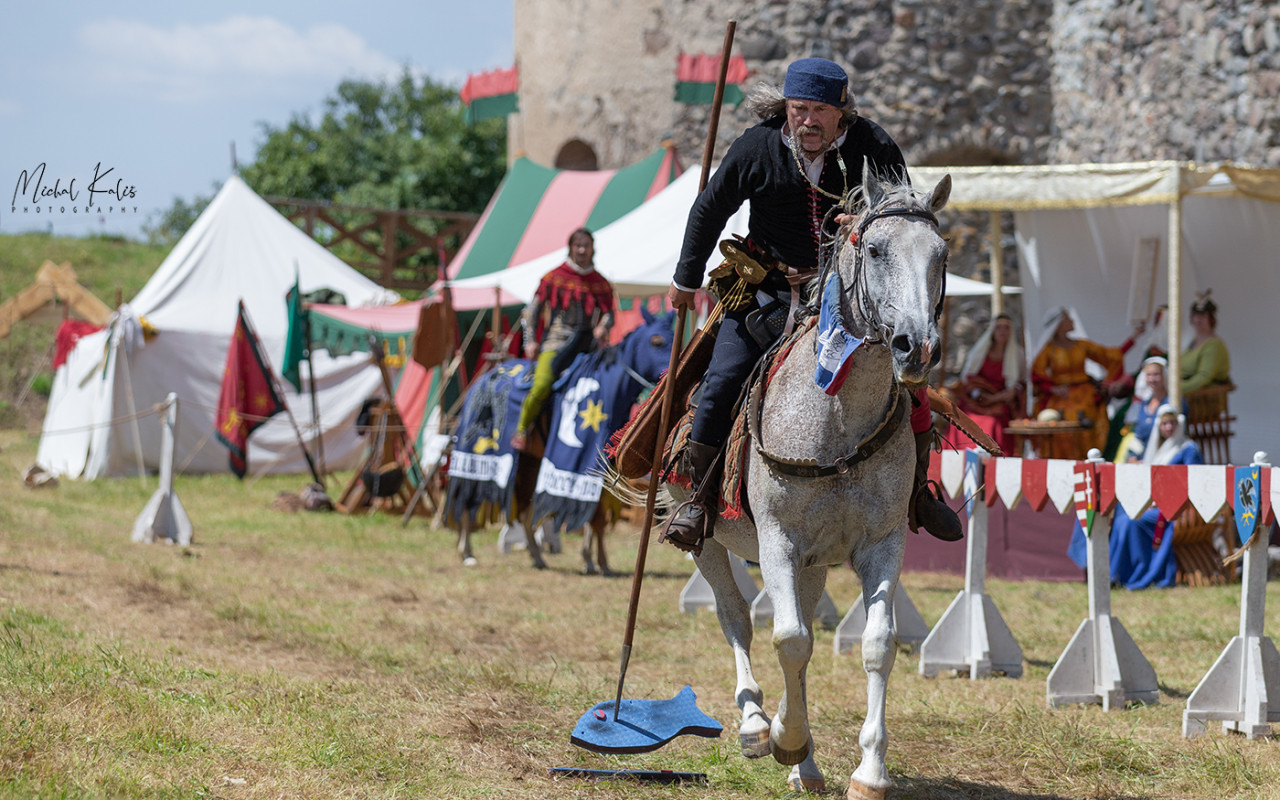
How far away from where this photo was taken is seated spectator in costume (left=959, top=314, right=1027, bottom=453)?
1005 centimetres

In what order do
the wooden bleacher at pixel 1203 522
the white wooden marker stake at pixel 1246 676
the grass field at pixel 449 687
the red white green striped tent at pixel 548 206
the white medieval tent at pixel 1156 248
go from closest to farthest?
the grass field at pixel 449 687, the white wooden marker stake at pixel 1246 676, the wooden bleacher at pixel 1203 522, the white medieval tent at pixel 1156 248, the red white green striped tent at pixel 548 206

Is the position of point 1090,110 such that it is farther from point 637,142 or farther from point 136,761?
point 136,761

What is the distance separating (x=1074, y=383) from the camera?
10.1 m

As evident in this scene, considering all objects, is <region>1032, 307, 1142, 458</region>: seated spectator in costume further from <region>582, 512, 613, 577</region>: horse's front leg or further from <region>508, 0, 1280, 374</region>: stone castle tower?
<region>582, 512, 613, 577</region>: horse's front leg

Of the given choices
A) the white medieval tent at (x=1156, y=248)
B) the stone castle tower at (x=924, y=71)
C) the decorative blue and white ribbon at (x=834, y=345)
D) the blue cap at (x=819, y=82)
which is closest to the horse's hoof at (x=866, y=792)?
the decorative blue and white ribbon at (x=834, y=345)

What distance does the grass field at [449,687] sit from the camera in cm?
405

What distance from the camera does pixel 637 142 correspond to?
16078 millimetres

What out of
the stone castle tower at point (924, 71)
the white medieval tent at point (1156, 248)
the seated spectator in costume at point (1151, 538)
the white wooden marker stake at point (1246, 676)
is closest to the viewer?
the white wooden marker stake at point (1246, 676)

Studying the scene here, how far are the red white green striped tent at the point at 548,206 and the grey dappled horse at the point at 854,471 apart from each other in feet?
36.2

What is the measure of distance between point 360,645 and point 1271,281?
8.27 m

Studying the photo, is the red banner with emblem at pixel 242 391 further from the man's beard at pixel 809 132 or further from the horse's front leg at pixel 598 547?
the man's beard at pixel 809 132

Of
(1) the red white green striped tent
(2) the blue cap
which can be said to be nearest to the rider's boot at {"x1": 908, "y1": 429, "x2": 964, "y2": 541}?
(2) the blue cap

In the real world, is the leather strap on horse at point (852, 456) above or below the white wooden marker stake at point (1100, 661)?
above

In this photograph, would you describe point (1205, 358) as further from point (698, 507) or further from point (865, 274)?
point (865, 274)
